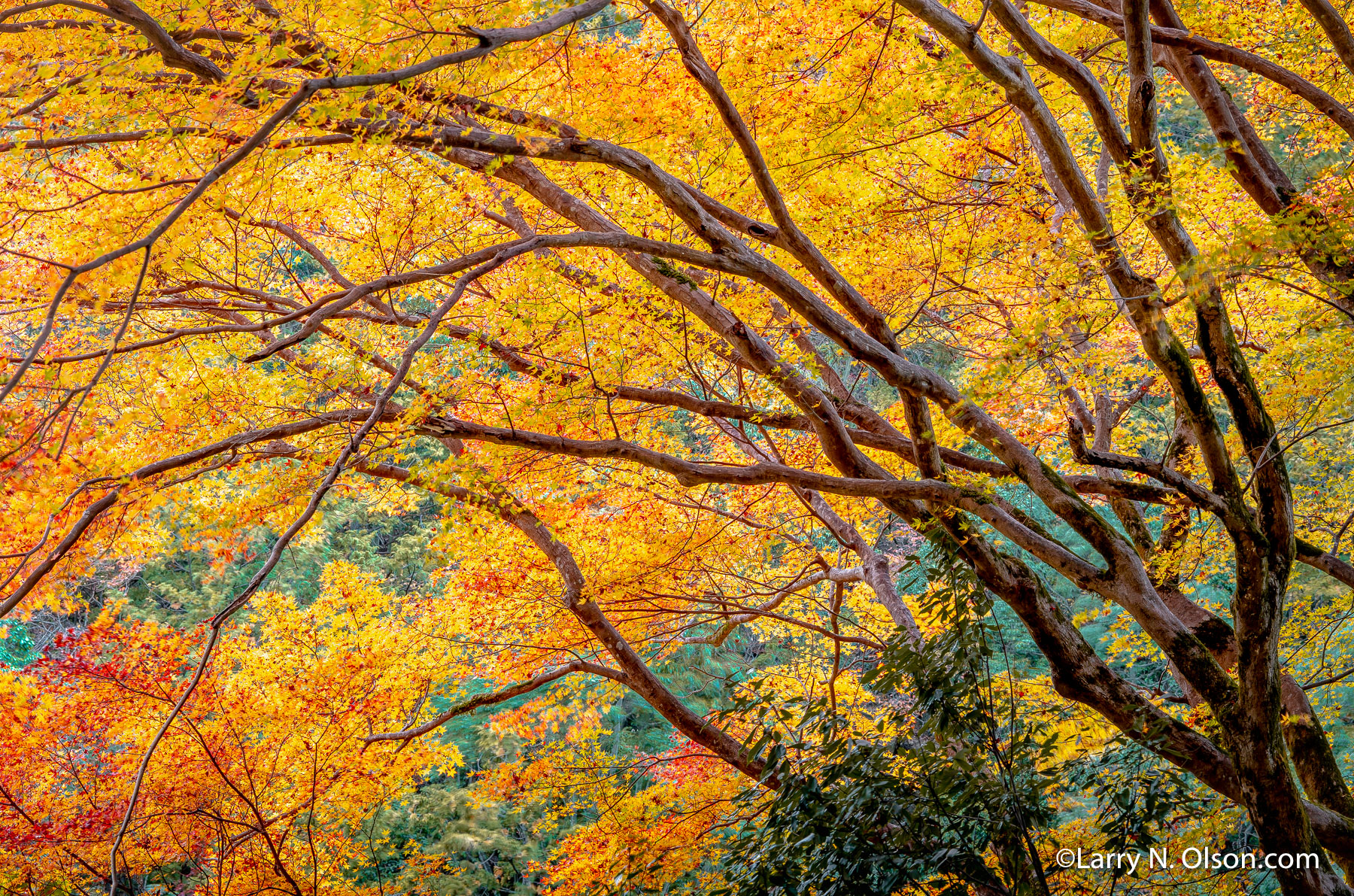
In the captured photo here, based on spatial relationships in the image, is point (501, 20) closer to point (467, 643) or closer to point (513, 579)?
point (513, 579)

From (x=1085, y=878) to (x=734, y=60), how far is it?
14.4 feet

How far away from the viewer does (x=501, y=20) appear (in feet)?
10.8

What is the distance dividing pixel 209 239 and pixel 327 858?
611cm

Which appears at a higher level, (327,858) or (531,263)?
(531,263)

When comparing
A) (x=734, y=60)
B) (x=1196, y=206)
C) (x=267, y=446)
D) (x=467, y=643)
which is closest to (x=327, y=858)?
(x=467, y=643)

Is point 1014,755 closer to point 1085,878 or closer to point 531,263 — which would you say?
point 1085,878


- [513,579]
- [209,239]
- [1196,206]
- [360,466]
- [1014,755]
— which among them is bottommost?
[1014,755]

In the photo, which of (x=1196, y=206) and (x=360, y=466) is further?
(x=1196, y=206)

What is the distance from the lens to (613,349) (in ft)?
14.8

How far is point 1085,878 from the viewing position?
340 centimetres

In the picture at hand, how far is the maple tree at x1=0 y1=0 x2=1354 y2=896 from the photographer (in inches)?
A: 126

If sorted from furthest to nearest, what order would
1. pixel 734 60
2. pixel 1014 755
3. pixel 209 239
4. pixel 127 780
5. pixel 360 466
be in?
pixel 127 780
pixel 209 239
pixel 734 60
pixel 360 466
pixel 1014 755

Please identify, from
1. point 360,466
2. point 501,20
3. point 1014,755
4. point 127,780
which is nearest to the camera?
point 1014,755

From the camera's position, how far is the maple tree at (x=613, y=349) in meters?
3.21
